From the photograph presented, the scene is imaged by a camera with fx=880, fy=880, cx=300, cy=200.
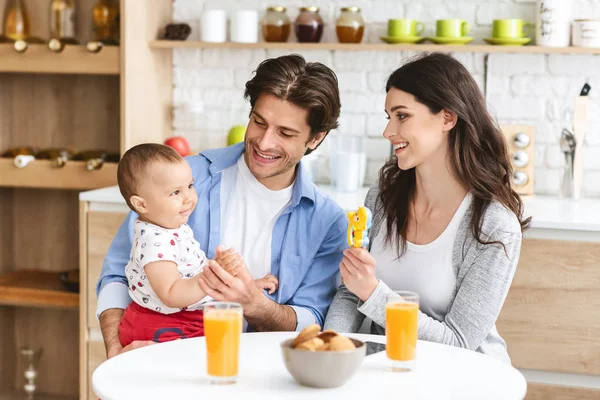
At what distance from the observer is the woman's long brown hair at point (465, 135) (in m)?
2.08

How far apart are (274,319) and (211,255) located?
0.86 ft

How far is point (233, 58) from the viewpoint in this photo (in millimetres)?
3613

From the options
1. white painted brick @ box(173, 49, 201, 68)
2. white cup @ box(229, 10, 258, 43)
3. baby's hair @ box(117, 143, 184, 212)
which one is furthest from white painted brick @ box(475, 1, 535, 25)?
baby's hair @ box(117, 143, 184, 212)

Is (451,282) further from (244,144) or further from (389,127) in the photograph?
(244,144)

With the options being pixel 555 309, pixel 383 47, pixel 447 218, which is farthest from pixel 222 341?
pixel 383 47

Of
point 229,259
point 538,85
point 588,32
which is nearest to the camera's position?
point 229,259

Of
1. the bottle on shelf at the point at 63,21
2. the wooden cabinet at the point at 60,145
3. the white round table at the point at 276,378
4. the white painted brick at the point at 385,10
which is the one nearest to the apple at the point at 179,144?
the wooden cabinet at the point at 60,145

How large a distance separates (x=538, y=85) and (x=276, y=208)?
150 centimetres

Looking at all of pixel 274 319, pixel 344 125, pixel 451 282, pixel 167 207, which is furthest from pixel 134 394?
pixel 344 125

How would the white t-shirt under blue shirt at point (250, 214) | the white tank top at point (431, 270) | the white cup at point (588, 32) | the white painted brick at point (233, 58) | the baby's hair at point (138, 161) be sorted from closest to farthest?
the baby's hair at point (138, 161) < the white tank top at point (431, 270) < the white t-shirt under blue shirt at point (250, 214) < the white cup at point (588, 32) < the white painted brick at point (233, 58)

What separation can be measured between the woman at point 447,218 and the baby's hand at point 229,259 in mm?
274

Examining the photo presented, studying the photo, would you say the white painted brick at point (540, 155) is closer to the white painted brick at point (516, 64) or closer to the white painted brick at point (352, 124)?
the white painted brick at point (516, 64)

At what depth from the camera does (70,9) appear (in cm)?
350

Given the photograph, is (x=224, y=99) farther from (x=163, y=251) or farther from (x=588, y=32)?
(x=163, y=251)
